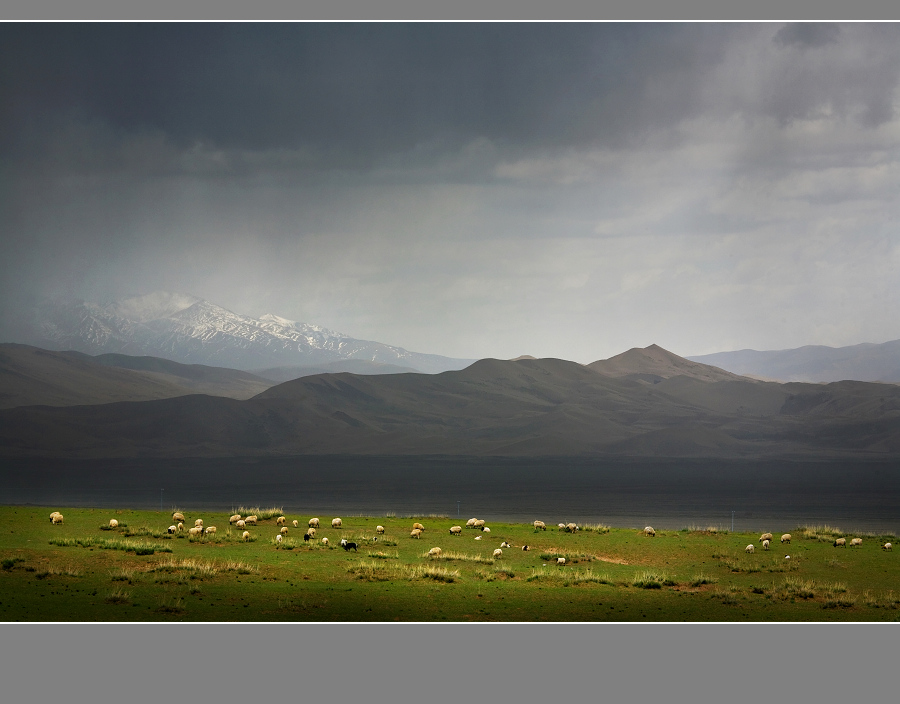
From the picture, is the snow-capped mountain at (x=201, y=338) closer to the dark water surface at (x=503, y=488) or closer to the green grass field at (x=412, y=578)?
the dark water surface at (x=503, y=488)

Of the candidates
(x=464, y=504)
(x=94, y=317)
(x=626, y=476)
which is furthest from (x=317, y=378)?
(x=464, y=504)

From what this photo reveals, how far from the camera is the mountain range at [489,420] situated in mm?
124312

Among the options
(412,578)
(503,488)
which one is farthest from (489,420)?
(412,578)

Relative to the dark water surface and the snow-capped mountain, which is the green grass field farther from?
the snow-capped mountain

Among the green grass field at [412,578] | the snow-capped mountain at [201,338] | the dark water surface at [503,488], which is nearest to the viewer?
the green grass field at [412,578]

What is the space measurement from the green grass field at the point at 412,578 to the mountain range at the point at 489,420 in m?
96.2

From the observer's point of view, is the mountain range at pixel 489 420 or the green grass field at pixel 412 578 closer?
the green grass field at pixel 412 578

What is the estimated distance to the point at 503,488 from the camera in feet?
250

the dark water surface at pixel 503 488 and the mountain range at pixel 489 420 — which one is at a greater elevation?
the mountain range at pixel 489 420

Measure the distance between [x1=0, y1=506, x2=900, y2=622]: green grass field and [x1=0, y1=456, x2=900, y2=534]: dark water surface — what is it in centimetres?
1371

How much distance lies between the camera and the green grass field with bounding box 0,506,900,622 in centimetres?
1858

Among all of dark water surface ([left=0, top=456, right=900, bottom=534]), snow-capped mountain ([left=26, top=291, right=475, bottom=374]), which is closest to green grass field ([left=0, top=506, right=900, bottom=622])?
dark water surface ([left=0, top=456, right=900, bottom=534])

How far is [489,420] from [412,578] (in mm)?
119018

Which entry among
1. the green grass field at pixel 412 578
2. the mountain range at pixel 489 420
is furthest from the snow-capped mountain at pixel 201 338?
the green grass field at pixel 412 578
